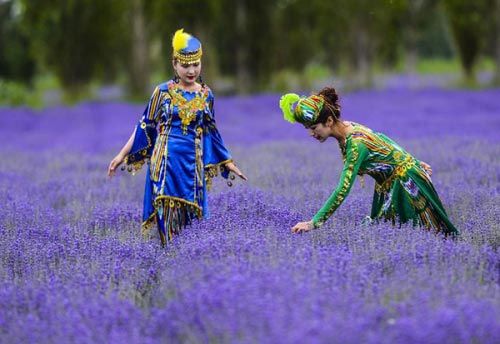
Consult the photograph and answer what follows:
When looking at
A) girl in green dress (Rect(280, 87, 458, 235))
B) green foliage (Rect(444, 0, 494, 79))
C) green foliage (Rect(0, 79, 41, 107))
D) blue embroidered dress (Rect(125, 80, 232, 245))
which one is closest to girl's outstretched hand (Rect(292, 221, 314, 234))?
girl in green dress (Rect(280, 87, 458, 235))

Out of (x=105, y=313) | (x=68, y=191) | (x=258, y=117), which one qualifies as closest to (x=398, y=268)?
(x=105, y=313)

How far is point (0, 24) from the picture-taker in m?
40.1

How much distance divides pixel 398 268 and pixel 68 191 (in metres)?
4.71

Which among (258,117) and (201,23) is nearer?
(258,117)

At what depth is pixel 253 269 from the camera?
3521mm

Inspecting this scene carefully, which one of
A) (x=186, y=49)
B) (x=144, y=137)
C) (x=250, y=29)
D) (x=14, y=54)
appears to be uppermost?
(x=250, y=29)

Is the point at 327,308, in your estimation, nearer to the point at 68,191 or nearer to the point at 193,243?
the point at 193,243

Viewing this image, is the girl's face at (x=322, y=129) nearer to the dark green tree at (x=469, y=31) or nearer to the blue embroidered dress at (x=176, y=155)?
the blue embroidered dress at (x=176, y=155)

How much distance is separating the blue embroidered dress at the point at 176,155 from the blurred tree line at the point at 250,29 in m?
19.3

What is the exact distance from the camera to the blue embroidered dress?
16.1ft

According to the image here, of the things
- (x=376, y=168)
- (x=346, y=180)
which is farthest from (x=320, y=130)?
(x=376, y=168)

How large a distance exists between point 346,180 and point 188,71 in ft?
4.29

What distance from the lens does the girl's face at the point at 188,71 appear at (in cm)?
480

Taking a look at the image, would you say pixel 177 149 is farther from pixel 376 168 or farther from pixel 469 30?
pixel 469 30
